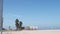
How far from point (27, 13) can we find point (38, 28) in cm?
110

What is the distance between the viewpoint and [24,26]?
3.81 metres

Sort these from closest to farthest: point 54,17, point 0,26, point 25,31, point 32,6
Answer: point 0,26
point 25,31
point 54,17
point 32,6

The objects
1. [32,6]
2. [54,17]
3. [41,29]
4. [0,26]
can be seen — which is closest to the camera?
[0,26]

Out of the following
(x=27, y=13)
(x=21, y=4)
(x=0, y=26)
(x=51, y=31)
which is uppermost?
(x=21, y=4)

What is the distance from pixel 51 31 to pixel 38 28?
22.4 inches

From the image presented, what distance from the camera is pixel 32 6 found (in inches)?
183

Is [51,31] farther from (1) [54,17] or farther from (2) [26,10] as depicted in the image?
(2) [26,10]

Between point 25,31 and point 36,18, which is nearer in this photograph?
point 25,31

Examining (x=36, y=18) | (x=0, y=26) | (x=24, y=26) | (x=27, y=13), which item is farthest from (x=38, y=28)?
(x=0, y=26)

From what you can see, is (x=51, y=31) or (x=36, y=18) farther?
(x=36, y=18)

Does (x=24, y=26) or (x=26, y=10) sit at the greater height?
(x=26, y=10)

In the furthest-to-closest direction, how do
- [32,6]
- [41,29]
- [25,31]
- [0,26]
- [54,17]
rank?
[32,6] → [54,17] → [25,31] → [41,29] → [0,26]

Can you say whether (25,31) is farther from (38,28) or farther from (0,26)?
(0,26)

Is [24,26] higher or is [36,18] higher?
[36,18]
